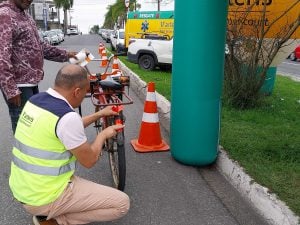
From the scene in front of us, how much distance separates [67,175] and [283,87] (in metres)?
8.43

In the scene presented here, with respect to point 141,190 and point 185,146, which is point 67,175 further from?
point 185,146

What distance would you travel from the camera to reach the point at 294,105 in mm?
7402

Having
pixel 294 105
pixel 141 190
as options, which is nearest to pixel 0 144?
pixel 141 190

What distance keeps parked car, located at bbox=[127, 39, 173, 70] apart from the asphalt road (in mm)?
8340

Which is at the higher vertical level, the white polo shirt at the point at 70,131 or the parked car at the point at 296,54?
the white polo shirt at the point at 70,131

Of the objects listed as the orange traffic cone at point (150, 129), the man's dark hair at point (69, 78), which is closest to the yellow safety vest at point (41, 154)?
the man's dark hair at point (69, 78)

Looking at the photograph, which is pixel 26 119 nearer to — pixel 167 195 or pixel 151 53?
pixel 167 195

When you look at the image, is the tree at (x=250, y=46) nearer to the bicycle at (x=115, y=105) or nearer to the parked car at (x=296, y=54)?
the bicycle at (x=115, y=105)

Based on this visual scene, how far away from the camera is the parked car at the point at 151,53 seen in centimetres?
1310

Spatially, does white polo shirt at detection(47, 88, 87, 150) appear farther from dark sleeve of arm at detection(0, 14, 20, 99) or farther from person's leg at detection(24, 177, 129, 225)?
dark sleeve of arm at detection(0, 14, 20, 99)

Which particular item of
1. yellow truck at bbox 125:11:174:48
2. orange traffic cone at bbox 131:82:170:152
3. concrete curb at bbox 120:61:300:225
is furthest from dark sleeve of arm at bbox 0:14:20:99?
yellow truck at bbox 125:11:174:48

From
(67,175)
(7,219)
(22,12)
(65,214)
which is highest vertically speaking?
(22,12)

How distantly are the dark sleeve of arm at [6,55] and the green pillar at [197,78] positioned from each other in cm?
183

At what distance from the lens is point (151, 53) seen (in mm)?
13250
